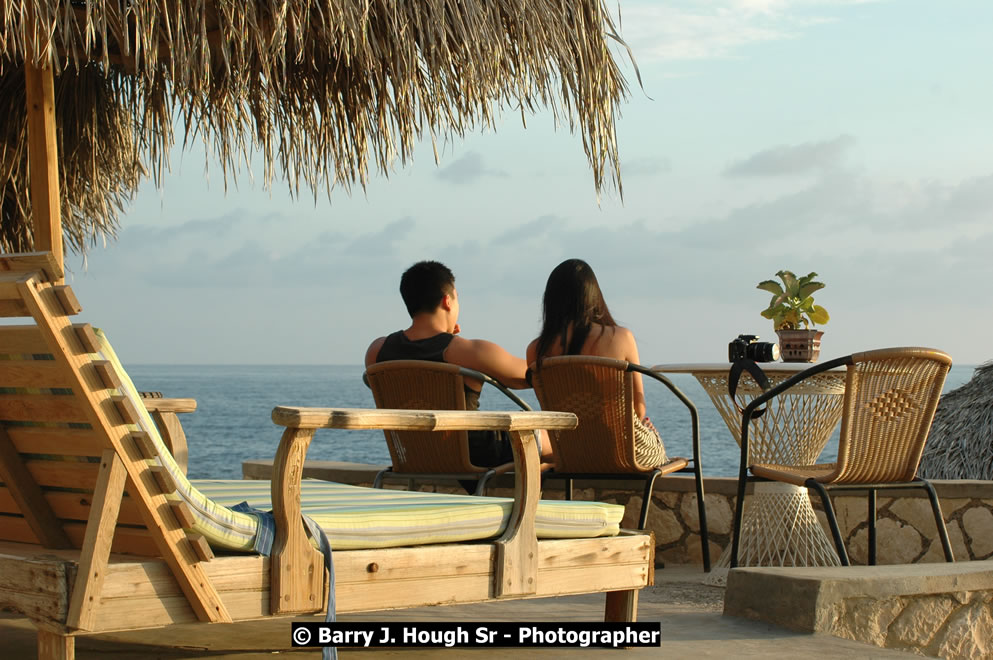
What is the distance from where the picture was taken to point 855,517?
495cm

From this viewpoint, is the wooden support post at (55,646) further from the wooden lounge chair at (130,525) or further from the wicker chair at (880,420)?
the wicker chair at (880,420)

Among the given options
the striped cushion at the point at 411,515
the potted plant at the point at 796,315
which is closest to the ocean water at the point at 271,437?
the potted plant at the point at 796,315

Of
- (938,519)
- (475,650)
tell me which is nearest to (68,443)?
(475,650)

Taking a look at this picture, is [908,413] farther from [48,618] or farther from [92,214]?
[92,214]

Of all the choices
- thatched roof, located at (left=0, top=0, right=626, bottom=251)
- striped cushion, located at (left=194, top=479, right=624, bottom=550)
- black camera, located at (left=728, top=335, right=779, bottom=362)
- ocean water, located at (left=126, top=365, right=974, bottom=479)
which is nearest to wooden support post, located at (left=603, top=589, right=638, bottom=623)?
striped cushion, located at (left=194, top=479, right=624, bottom=550)

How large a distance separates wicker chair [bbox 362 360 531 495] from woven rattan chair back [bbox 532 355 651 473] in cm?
17

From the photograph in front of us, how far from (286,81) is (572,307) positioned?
1786 mm

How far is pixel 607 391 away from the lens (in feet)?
14.0

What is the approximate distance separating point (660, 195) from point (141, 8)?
1940cm

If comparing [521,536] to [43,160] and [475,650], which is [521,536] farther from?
[43,160]

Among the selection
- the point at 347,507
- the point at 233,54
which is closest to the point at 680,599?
the point at 347,507

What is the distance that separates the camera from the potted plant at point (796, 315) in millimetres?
4680

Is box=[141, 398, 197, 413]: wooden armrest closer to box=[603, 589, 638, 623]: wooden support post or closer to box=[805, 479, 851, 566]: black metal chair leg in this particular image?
box=[603, 589, 638, 623]: wooden support post

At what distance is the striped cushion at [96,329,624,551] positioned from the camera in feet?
7.30
